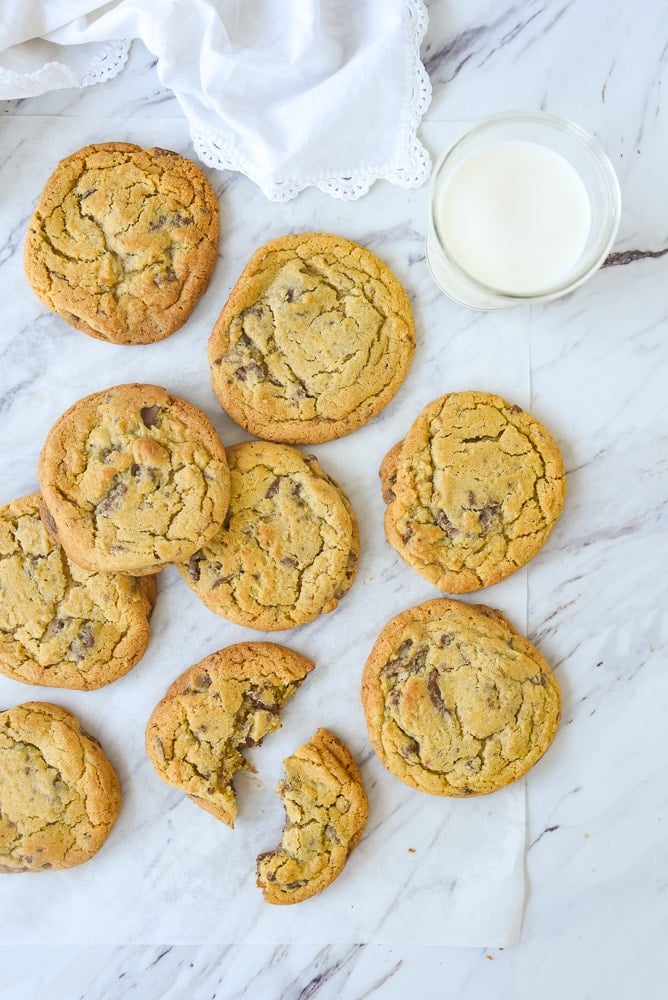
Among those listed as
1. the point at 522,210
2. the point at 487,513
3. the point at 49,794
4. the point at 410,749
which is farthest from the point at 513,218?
the point at 49,794

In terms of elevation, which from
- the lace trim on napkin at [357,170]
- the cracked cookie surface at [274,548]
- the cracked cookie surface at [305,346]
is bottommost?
the cracked cookie surface at [274,548]

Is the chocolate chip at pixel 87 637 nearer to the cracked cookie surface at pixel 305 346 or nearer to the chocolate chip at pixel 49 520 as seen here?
the chocolate chip at pixel 49 520

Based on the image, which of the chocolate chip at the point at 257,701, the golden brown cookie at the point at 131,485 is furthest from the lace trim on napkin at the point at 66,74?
the chocolate chip at the point at 257,701

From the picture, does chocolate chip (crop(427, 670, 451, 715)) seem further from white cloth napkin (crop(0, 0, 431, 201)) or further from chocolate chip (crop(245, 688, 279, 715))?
white cloth napkin (crop(0, 0, 431, 201))

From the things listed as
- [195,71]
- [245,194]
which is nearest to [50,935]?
[245,194]

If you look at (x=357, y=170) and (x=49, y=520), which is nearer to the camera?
(x=49, y=520)

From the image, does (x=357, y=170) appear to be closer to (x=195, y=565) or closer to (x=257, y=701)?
(x=195, y=565)

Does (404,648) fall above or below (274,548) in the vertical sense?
below
